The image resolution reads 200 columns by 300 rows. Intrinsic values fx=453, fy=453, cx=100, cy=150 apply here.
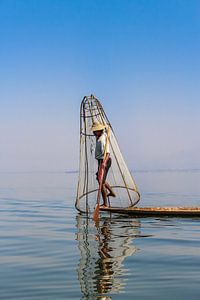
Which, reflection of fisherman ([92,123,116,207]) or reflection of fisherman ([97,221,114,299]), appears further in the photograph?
reflection of fisherman ([92,123,116,207])

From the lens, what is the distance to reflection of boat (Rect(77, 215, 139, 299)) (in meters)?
6.11

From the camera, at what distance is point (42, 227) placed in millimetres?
13164

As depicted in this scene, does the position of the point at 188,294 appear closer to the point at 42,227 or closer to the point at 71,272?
the point at 71,272

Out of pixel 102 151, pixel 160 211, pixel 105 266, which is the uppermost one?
pixel 102 151

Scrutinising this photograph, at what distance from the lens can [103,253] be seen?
847cm

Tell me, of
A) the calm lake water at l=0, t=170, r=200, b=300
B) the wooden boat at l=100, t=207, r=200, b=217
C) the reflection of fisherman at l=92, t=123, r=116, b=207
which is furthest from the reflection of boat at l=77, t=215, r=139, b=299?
the reflection of fisherman at l=92, t=123, r=116, b=207

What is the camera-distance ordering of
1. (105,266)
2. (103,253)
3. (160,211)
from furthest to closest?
(160,211) → (103,253) → (105,266)

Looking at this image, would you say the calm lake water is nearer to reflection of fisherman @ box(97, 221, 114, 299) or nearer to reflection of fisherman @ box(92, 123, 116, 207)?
reflection of fisherman @ box(97, 221, 114, 299)

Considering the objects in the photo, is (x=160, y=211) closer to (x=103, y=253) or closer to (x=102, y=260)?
(x=103, y=253)

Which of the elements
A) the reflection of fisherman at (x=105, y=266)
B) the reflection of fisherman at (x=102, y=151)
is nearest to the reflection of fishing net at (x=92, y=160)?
the reflection of fisherman at (x=102, y=151)

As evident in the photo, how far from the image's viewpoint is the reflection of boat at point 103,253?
6109 mm

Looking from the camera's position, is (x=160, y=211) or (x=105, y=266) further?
(x=160, y=211)

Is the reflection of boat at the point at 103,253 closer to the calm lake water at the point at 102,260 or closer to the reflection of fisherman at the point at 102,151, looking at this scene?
the calm lake water at the point at 102,260

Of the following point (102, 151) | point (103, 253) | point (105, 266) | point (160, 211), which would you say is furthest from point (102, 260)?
point (102, 151)
